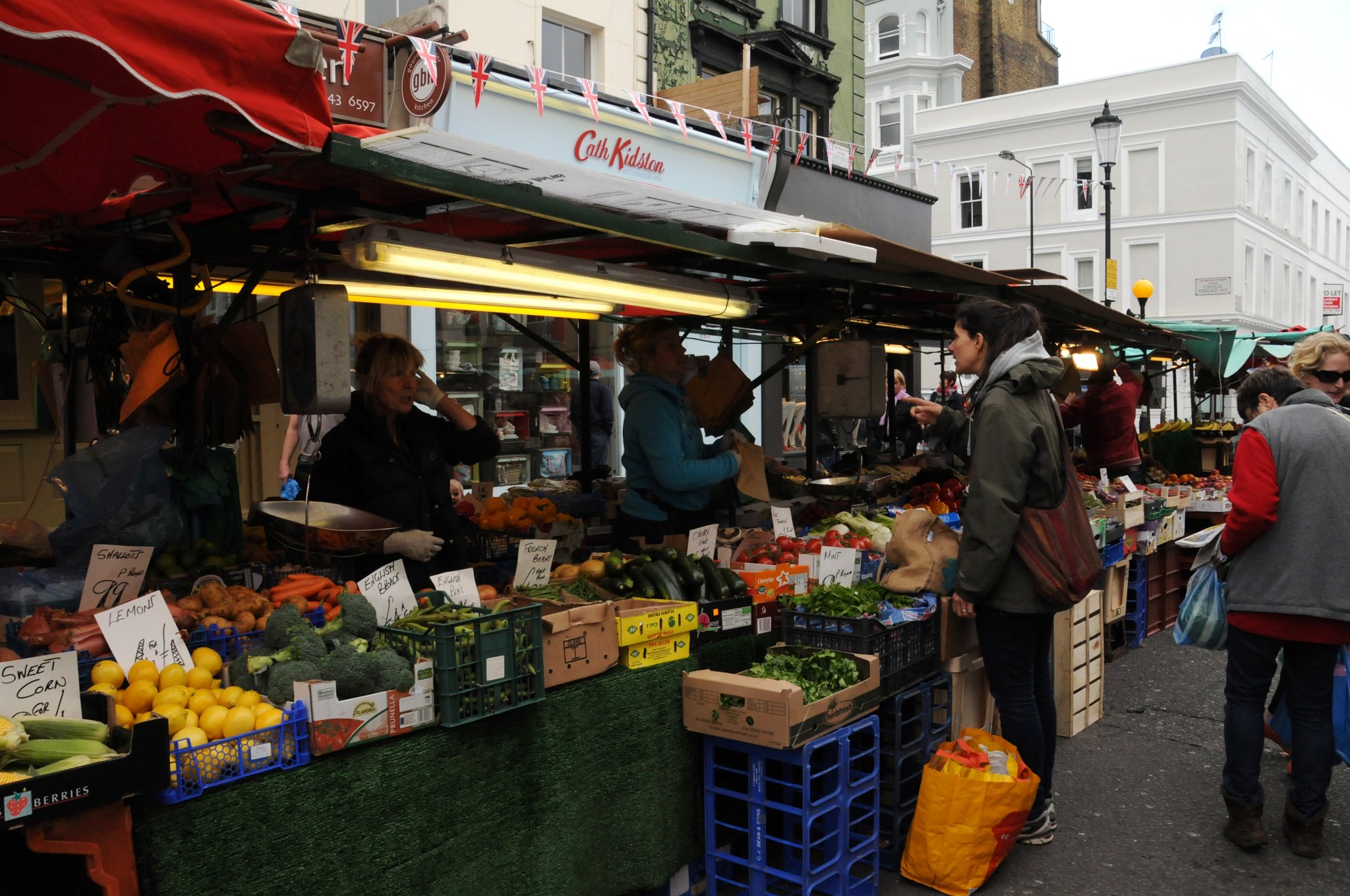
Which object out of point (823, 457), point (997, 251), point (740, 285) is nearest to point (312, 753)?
point (740, 285)

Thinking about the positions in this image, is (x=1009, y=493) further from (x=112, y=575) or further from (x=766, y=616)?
(x=112, y=575)

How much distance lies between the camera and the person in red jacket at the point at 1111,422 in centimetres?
950

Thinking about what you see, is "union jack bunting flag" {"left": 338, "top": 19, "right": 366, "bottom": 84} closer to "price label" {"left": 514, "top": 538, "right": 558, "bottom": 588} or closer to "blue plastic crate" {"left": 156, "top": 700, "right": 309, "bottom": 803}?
"price label" {"left": 514, "top": 538, "right": 558, "bottom": 588}

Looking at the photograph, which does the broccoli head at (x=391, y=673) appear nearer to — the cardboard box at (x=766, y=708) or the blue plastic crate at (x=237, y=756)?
the blue plastic crate at (x=237, y=756)

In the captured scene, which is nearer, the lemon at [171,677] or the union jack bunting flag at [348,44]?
the lemon at [171,677]

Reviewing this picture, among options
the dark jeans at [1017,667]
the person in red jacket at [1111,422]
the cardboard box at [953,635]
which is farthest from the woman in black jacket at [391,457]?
the person in red jacket at [1111,422]

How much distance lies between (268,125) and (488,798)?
79.1 inches

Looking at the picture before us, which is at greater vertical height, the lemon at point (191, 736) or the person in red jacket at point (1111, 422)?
the person in red jacket at point (1111, 422)

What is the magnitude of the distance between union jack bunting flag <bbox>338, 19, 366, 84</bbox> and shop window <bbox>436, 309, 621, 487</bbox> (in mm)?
2996

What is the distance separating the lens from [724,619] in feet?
13.7

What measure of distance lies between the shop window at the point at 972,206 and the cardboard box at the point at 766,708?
34.5m

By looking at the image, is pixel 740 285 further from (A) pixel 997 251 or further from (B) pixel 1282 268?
(B) pixel 1282 268

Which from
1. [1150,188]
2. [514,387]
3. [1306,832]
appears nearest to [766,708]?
[1306,832]

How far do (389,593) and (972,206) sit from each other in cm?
3614
